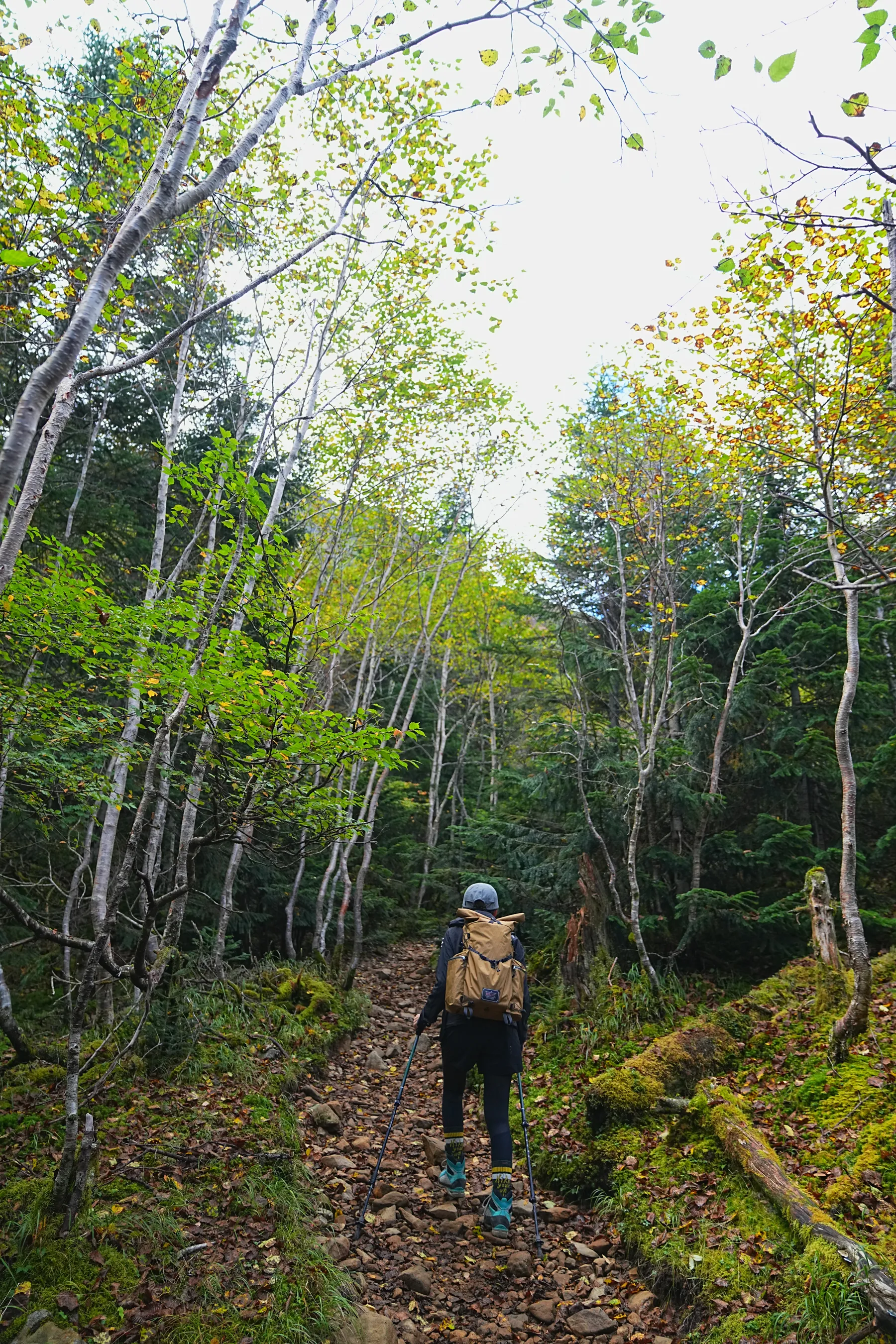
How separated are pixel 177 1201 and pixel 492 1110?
2.09m

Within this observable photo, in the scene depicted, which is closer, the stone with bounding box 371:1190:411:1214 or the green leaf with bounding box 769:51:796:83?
the green leaf with bounding box 769:51:796:83

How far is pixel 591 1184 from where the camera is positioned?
5.18m

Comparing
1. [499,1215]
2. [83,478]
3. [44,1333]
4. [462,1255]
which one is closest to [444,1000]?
[499,1215]

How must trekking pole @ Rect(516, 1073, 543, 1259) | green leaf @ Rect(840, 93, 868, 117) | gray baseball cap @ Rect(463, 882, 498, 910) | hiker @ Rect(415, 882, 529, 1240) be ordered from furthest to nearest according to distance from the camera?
gray baseball cap @ Rect(463, 882, 498, 910), hiker @ Rect(415, 882, 529, 1240), trekking pole @ Rect(516, 1073, 543, 1259), green leaf @ Rect(840, 93, 868, 117)

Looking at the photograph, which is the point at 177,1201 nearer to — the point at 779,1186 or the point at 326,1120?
the point at 326,1120

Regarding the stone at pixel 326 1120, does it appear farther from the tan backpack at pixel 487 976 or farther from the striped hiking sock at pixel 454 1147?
the tan backpack at pixel 487 976

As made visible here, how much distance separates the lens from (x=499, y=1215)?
14.9 ft

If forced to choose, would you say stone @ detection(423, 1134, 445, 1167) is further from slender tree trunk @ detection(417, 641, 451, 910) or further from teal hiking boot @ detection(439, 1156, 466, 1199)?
slender tree trunk @ detection(417, 641, 451, 910)

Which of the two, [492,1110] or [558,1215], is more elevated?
[492,1110]

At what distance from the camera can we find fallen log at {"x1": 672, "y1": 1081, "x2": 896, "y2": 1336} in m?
2.99

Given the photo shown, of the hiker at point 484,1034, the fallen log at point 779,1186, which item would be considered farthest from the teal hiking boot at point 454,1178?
the fallen log at point 779,1186

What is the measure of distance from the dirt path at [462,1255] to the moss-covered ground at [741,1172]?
0.24 metres

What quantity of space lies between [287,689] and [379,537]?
11.4m

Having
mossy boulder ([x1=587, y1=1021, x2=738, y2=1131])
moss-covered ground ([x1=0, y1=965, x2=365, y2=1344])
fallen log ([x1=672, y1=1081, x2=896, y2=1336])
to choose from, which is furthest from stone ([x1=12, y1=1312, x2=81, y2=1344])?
mossy boulder ([x1=587, y1=1021, x2=738, y2=1131])
